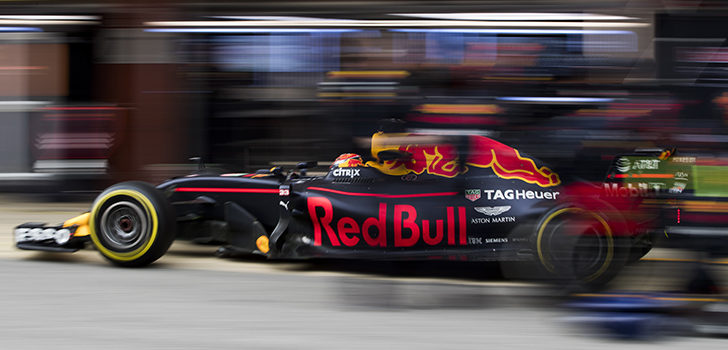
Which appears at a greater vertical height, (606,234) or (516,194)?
(516,194)

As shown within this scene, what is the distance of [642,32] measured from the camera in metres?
5.15

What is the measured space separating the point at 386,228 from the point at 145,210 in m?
1.59

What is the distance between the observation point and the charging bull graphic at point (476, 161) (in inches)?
194

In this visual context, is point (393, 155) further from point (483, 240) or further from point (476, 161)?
point (483, 240)

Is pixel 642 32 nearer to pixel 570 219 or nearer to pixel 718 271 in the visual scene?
pixel 570 219

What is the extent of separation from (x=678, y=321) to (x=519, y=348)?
771mm

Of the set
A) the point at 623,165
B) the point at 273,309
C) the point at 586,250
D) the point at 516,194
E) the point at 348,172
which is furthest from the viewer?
the point at 348,172

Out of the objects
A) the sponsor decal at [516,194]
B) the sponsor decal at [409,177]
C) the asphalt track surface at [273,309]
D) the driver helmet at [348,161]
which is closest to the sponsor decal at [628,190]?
the asphalt track surface at [273,309]

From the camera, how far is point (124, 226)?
18.2 ft

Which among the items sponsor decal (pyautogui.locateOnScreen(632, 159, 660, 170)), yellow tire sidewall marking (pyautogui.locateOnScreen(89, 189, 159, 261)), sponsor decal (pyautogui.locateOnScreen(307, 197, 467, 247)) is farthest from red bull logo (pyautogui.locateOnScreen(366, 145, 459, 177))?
yellow tire sidewall marking (pyautogui.locateOnScreen(89, 189, 159, 261))

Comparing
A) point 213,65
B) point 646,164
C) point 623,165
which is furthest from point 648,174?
point 213,65

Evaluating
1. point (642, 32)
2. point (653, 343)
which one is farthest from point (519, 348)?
point (642, 32)

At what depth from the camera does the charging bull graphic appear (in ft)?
16.2

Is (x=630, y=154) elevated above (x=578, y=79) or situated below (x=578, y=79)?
below
